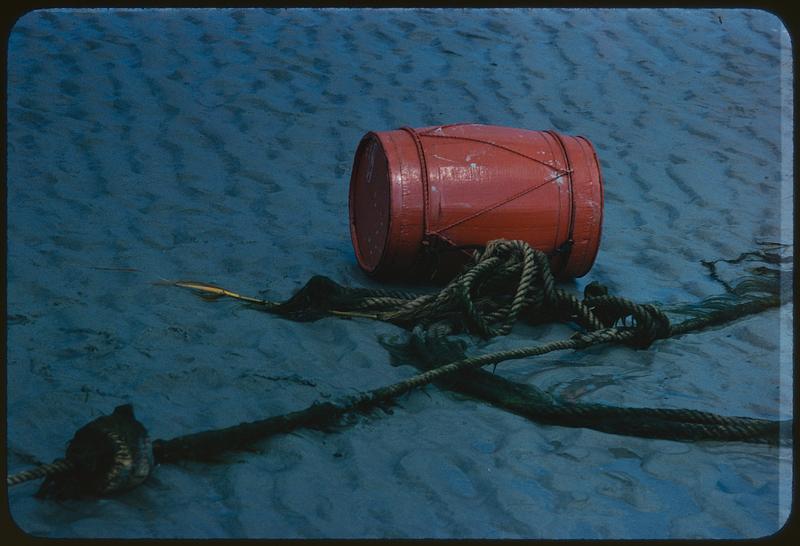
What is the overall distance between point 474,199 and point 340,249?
83 centimetres

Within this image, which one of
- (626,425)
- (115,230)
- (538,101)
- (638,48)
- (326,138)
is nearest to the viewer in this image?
(626,425)

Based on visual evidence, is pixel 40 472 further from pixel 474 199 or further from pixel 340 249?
pixel 340 249

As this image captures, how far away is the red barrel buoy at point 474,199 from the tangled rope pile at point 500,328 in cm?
17

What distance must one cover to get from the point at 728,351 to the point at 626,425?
2.76 ft

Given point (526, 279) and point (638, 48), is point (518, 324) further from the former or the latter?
point (638, 48)

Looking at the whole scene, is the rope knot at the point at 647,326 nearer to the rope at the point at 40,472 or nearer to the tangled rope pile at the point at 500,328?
the tangled rope pile at the point at 500,328

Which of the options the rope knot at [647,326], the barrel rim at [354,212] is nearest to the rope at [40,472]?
the barrel rim at [354,212]

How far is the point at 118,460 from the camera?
311 cm

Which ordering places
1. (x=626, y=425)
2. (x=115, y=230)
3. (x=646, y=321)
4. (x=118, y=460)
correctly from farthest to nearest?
(x=115, y=230), (x=646, y=321), (x=626, y=425), (x=118, y=460)

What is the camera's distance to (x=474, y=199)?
466cm

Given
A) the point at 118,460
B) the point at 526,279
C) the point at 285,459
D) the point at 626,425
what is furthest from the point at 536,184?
the point at 118,460

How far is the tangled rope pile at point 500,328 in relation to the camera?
3.56 metres

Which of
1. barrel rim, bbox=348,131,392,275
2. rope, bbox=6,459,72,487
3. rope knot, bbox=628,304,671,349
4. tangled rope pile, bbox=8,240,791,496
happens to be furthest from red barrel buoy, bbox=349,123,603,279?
rope, bbox=6,459,72,487

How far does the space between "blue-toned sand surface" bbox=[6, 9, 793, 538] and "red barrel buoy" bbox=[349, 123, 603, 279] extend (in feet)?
0.99
